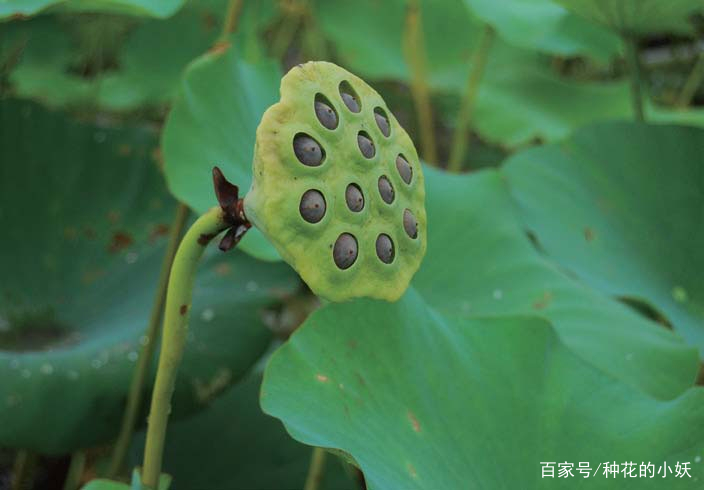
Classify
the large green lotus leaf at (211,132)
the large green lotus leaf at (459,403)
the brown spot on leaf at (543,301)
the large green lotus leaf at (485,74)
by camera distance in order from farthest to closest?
the large green lotus leaf at (485,74), the brown spot on leaf at (543,301), the large green lotus leaf at (211,132), the large green lotus leaf at (459,403)

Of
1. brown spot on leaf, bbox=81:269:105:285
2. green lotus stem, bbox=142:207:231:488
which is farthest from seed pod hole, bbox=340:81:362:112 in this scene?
brown spot on leaf, bbox=81:269:105:285

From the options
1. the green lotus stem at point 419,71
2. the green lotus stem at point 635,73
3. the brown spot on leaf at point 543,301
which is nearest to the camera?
the brown spot on leaf at point 543,301

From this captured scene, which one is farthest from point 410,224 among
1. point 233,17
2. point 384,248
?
point 233,17

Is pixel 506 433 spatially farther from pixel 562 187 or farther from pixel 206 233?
pixel 562 187

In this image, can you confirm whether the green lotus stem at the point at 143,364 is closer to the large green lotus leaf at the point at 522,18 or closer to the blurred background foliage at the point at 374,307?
the blurred background foliage at the point at 374,307

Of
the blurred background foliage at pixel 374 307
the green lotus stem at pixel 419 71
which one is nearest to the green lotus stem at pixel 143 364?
the blurred background foliage at pixel 374 307

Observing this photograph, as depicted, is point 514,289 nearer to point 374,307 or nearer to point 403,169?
point 374,307

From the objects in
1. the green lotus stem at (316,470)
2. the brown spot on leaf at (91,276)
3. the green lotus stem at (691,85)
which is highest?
the green lotus stem at (316,470)
